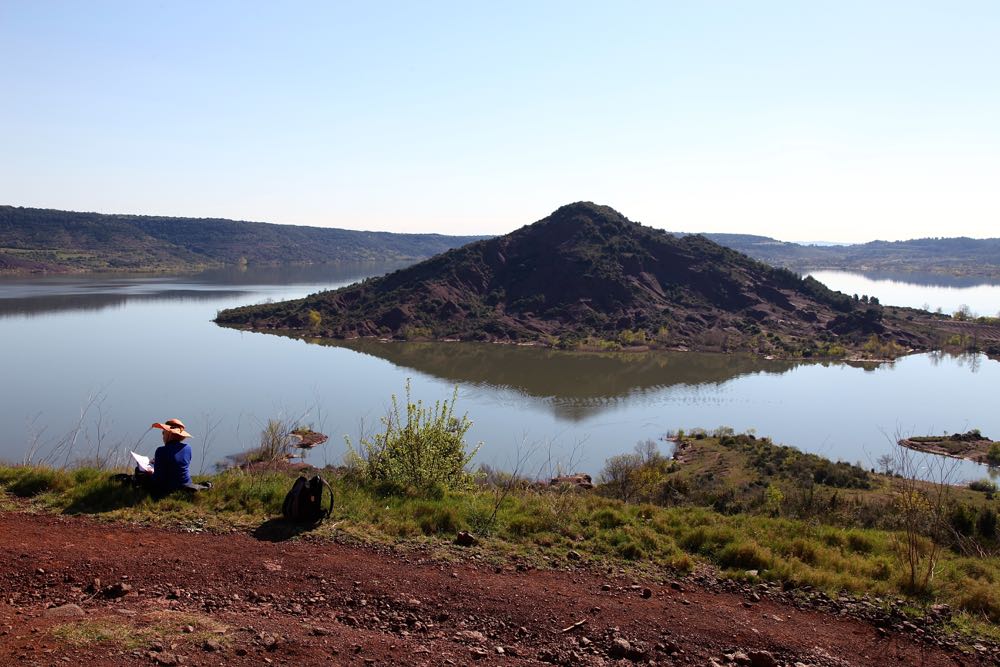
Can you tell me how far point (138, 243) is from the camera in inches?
5837

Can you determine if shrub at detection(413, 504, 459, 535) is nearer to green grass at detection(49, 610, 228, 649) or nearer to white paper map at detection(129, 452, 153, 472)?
green grass at detection(49, 610, 228, 649)

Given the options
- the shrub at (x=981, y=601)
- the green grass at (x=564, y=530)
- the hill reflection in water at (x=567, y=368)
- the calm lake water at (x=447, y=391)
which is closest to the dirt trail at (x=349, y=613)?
the green grass at (x=564, y=530)

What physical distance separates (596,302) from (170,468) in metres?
62.8

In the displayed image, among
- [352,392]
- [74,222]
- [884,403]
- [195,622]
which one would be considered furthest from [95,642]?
[74,222]

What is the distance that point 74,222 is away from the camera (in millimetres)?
141750

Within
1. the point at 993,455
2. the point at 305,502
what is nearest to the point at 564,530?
the point at 305,502

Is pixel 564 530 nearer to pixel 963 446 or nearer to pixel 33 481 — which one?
pixel 33 481

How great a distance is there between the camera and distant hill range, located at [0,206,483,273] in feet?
398

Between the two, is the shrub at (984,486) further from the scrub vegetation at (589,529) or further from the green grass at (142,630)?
the green grass at (142,630)

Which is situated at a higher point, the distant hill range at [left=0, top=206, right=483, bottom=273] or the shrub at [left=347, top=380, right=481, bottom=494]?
the distant hill range at [left=0, top=206, right=483, bottom=273]

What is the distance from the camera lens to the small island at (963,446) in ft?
91.3

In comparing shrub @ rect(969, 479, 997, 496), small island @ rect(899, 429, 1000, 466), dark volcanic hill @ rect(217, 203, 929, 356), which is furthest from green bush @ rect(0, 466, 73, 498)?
dark volcanic hill @ rect(217, 203, 929, 356)

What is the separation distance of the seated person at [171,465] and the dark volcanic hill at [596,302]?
174ft

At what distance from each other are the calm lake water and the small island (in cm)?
105
